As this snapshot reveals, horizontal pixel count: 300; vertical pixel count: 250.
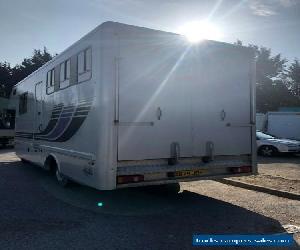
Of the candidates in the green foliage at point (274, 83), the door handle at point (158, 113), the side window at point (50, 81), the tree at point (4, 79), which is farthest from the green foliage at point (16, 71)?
the door handle at point (158, 113)

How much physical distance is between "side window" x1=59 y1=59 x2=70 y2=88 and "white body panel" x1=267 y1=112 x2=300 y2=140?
57.2ft

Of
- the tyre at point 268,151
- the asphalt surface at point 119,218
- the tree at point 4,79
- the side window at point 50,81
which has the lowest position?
the asphalt surface at point 119,218

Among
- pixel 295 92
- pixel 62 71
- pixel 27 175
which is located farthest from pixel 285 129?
pixel 295 92

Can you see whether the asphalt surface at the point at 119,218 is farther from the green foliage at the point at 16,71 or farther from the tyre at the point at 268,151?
the green foliage at the point at 16,71

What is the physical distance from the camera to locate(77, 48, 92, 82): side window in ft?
23.8

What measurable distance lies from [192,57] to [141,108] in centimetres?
150

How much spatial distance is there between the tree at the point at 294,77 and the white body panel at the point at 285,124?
1322 inches

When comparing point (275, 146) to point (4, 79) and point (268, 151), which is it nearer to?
point (268, 151)

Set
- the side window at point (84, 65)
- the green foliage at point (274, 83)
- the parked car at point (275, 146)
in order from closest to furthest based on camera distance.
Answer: the side window at point (84, 65) < the parked car at point (275, 146) < the green foliage at point (274, 83)

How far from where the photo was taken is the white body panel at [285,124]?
2308 cm

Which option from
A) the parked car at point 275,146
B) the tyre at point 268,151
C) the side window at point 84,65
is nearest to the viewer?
the side window at point 84,65

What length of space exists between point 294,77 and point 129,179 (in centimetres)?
5432

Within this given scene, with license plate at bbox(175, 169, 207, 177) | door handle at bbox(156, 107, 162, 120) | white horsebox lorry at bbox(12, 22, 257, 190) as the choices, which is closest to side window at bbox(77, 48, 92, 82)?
white horsebox lorry at bbox(12, 22, 257, 190)

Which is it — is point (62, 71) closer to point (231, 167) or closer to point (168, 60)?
point (168, 60)
